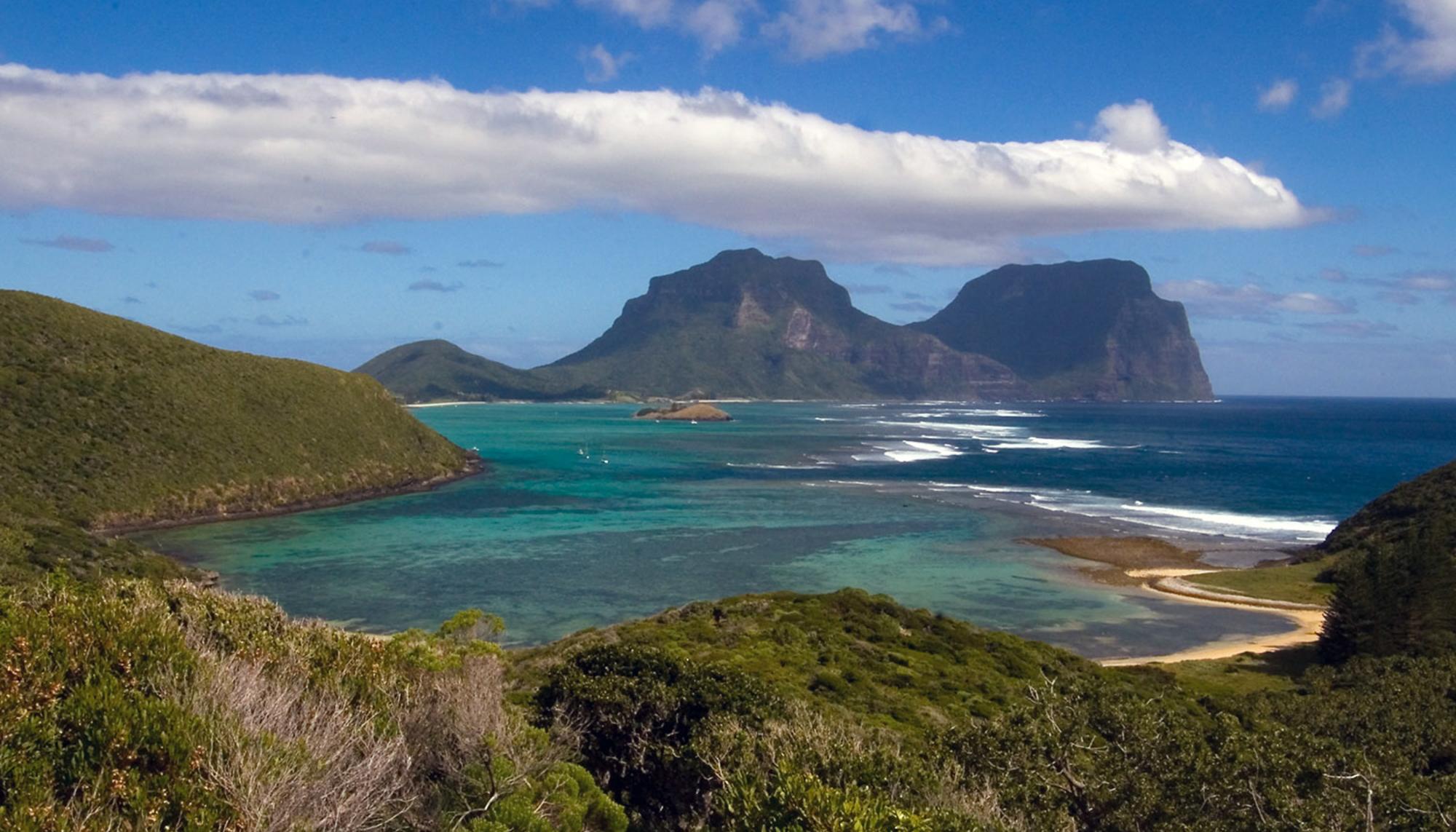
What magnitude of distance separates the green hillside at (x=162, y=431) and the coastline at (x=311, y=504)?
0.97 feet

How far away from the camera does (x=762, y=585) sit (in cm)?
4416

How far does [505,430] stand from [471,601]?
119319 mm

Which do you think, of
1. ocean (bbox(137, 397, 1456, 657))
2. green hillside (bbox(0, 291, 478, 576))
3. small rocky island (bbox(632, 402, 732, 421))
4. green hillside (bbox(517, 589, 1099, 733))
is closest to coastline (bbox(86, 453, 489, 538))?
green hillside (bbox(0, 291, 478, 576))

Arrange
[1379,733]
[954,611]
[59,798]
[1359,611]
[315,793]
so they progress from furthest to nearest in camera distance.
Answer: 1. [954,611]
2. [1359,611]
3. [1379,733]
4. [315,793]
5. [59,798]

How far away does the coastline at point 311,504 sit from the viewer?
55406mm

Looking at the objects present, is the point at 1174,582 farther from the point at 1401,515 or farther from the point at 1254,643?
the point at 1401,515

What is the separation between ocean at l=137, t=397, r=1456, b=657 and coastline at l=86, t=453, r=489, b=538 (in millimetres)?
1352

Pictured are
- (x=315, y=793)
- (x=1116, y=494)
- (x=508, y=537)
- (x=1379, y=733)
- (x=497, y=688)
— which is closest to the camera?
(x=315, y=793)

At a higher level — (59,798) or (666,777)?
(59,798)

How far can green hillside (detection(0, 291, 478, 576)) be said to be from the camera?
56719 millimetres

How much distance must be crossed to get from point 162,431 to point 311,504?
1050 centimetres

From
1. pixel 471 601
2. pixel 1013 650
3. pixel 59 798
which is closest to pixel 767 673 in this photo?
pixel 1013 650

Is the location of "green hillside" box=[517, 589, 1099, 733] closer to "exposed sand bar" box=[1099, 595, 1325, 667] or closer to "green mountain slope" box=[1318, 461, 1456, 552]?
"exposed sand bar" box=[1099, 595, 1325, 667]

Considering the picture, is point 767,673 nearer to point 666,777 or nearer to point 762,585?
point 666,777
